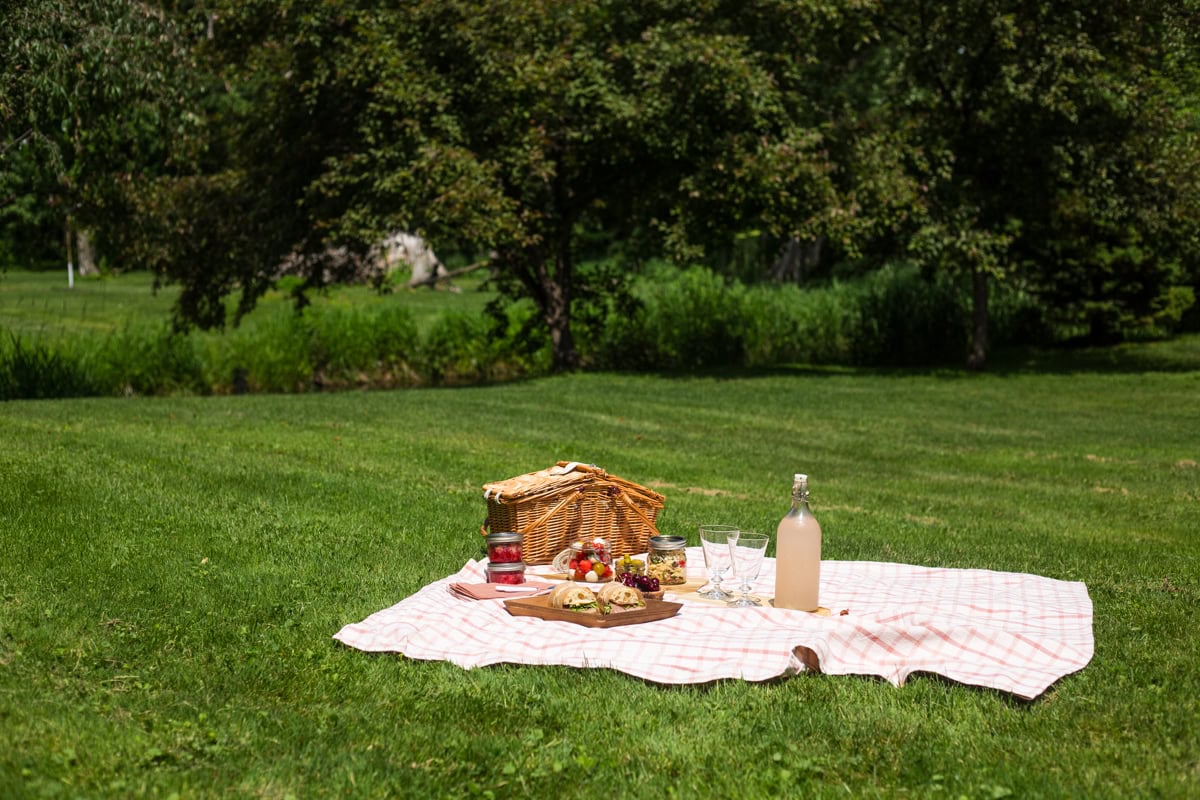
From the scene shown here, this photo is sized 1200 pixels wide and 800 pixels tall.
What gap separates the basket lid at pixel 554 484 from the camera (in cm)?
638

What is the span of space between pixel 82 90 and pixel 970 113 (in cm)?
1374

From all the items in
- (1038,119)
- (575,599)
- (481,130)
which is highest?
(1038,119)

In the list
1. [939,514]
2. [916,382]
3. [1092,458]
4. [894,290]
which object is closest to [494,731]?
[939,514]

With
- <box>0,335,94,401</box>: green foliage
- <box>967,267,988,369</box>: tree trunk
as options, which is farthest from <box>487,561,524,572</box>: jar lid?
<box>967,267,988,369</box>: tree trunk

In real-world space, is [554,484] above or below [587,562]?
above

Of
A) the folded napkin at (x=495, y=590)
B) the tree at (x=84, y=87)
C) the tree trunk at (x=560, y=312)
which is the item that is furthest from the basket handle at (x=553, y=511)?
Result: the tree trunk at (x=560, y=312)

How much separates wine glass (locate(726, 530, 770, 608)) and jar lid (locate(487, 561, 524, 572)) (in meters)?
1.03

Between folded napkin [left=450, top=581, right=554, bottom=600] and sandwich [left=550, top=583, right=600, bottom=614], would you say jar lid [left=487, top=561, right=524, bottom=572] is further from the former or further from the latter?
sandwich [left=550, top=583, right=600, bottom=614]

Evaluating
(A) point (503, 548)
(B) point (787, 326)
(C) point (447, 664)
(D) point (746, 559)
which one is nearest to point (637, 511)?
(A) point (503, 548)

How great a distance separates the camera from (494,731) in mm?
4184

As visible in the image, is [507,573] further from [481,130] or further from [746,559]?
[481,130]

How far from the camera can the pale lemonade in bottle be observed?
5188 mm

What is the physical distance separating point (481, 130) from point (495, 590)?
13104 millimetres

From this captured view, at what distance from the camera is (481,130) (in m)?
17.9
